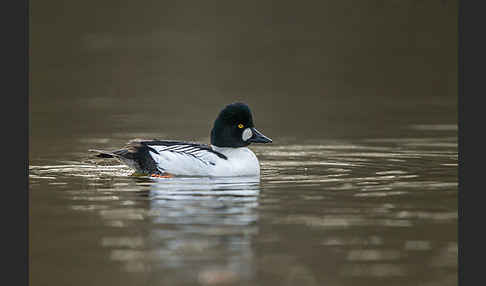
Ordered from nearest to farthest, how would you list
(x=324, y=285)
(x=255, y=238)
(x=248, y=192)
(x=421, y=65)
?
(x=324, y=285), (x=255, y=238), (x=248, y=192), (x=421, y=65)

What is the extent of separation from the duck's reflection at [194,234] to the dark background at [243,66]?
4130mm

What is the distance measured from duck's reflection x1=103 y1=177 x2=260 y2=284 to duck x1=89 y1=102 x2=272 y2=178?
50cm

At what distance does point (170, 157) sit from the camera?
12844mm

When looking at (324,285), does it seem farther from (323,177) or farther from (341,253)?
(323,177)

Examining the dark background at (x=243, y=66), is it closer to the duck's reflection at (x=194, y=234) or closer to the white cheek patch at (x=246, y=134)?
the white cheek patch at (x=246, y=134)

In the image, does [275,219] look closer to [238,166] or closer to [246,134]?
[238,166]

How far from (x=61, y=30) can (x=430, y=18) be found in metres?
11.5

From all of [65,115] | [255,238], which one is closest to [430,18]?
[65,115]

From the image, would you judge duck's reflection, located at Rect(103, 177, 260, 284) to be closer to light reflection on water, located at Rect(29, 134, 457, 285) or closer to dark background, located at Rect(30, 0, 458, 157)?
light reflection on water, located at Rect(29, 134, 457, 285)

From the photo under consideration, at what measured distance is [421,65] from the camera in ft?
85.6

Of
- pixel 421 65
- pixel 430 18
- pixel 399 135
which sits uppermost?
pixel 430 18

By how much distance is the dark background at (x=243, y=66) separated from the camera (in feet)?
61.2

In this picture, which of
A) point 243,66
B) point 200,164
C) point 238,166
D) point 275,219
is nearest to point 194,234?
point 275,219

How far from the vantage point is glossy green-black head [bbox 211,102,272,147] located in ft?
43.2
